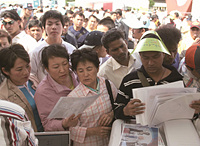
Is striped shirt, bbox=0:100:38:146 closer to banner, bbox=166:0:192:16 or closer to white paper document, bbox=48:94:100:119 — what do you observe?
white paper document, bbox=48:94:100:119

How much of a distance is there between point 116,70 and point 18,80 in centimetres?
102

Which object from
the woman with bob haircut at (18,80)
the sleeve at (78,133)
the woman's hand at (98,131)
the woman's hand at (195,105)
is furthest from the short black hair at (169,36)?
the woman with bob haircut at (18,80)

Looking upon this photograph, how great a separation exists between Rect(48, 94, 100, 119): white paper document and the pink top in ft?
0.76

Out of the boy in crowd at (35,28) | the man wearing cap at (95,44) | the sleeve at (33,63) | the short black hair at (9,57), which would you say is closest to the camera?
the short black hair at (9,57)

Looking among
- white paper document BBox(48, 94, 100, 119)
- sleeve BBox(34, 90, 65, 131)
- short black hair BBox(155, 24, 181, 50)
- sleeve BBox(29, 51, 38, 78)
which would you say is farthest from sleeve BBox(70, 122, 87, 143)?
short black hair BBox(155, 24, 181, 50)

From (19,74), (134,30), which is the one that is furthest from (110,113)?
(134,30)

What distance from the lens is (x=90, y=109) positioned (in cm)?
195

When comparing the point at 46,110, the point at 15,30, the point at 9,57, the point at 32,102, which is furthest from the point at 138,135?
the point at 15,30

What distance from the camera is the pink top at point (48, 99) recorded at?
6.15 ft

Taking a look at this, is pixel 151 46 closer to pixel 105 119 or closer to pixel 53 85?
pixel 105 119

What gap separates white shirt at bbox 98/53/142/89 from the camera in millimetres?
2445

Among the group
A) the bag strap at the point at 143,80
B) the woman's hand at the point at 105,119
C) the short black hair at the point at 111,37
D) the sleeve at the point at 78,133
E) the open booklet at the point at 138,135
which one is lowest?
the sleeve at the point at 78,133

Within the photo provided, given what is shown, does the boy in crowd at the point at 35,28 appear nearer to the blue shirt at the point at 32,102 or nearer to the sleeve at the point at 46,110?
the blue shirt at the point at 32,102

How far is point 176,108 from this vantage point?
1.51m
